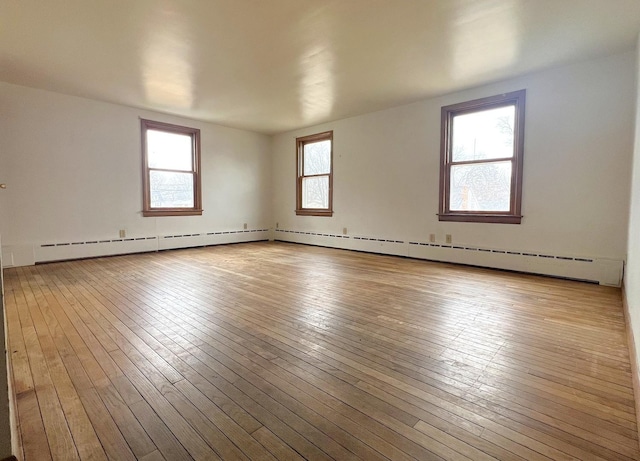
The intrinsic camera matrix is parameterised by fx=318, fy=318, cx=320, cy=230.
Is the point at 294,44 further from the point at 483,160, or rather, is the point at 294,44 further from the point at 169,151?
the point at 169,151

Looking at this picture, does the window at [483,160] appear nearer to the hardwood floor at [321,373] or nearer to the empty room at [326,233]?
the empty room at [326,233]

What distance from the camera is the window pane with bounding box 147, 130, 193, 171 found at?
5.84 m

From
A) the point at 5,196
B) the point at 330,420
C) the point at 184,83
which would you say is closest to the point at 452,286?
the point at 330,420

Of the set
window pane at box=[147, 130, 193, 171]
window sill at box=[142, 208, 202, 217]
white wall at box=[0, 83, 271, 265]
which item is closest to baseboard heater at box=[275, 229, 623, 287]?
window sill at box=[142, 208, 202, 217]

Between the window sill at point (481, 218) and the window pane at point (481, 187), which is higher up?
the window pane at point (481, 187)

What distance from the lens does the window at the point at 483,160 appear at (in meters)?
4.20

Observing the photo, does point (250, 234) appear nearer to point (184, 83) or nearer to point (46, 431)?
point (184, 83)

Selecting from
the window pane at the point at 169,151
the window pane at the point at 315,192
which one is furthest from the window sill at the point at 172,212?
the window pane at the point at 315,192

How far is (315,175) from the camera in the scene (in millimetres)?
6926

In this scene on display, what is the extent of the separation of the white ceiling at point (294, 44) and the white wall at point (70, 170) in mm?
387

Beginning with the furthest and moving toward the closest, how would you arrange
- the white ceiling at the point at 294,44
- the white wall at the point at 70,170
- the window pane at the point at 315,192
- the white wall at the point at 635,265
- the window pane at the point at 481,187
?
the window pane at the point at 315,192 < the white wall at the point at 70,170 < the window pane at the point at 481,187 < the white ceiling at the point at 294,44 < the white wall at the point at 635,265

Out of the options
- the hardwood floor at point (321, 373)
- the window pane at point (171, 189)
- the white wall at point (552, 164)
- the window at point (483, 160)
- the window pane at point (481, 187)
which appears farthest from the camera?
the window pane at point (171, 189)

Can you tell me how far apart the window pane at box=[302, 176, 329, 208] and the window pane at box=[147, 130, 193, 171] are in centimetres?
243

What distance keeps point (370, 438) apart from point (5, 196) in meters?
5.70
